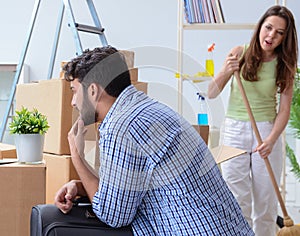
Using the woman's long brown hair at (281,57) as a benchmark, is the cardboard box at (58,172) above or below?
below

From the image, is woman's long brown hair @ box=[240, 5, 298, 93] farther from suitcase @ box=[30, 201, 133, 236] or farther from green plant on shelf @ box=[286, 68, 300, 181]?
suitcase @ box=[30, 201, 133, 236]

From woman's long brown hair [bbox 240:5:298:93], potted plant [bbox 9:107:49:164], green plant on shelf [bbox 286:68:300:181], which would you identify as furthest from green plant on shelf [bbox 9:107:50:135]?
green plant on shelf [bbox 286:68:300:181]

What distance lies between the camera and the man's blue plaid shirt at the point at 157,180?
1.31m

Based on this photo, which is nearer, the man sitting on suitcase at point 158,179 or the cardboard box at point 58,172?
the man sitting on suitcase at point 158,179

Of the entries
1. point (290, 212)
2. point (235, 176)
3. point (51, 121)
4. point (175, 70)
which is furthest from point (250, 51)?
point (290, 212)

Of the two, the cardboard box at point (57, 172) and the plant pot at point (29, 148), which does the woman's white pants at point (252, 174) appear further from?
the plant pot at point (29, 148)

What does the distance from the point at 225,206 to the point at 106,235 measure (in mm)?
300

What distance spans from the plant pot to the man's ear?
53 cm

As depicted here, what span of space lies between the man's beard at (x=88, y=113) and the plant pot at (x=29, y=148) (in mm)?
436

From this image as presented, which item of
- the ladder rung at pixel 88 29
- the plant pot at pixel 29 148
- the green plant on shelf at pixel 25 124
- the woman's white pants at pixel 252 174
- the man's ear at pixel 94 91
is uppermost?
the ladder rung at pixel 88 29

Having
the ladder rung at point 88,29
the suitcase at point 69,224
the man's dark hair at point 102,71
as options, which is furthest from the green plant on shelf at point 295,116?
the suitcase at point 69,224

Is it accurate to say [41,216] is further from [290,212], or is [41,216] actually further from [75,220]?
[290,212]

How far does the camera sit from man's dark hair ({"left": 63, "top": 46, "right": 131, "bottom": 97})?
4.72 ft

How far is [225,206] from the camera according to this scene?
1.35 m
